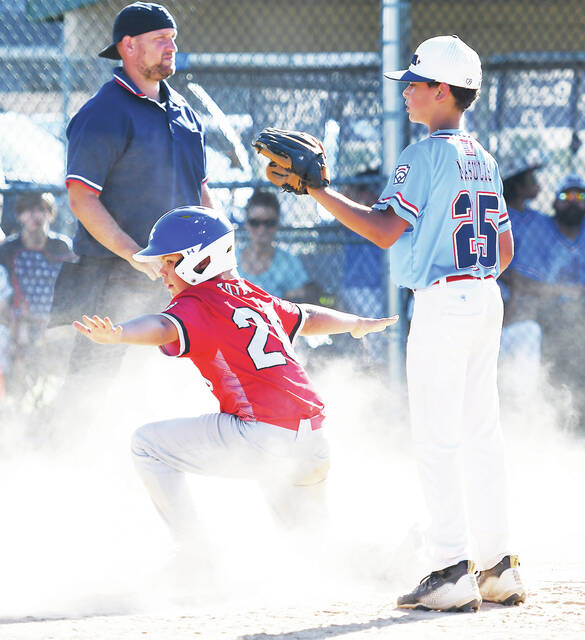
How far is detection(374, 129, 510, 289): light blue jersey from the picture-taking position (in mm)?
3270

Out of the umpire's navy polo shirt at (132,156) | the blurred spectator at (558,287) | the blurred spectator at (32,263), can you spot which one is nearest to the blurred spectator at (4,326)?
the blurred spectator at (32,263)

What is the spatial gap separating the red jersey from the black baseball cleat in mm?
692

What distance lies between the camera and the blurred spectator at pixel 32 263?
6625 millimetres

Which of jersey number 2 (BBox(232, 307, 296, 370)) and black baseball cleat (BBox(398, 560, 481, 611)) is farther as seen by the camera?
jersey number 2 (BBox(232, 307, 296, 370))

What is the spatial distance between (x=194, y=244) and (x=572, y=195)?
15.3ft

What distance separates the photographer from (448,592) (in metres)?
3.21

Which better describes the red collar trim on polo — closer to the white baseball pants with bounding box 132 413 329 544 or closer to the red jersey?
the red jersey

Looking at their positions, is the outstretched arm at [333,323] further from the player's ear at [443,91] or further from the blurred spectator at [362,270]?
the blurred spectator at [362,270]

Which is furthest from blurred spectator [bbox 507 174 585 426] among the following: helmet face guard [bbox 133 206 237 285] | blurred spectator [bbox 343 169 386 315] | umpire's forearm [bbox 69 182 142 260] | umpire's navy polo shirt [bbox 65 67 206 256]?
helmet face guard [bbox 133 206 237 285]

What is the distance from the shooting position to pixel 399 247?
338 cm

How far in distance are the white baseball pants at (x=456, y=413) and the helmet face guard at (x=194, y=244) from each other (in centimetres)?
73

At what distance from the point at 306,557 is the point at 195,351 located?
35.7 inches

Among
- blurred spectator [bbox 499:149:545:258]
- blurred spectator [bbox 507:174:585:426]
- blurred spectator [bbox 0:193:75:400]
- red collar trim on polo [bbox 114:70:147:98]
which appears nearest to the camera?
red collar trim on polo [bbox 114:70:147:98]

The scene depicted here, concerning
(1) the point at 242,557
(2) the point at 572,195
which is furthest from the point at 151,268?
(2) the point at 572,195
